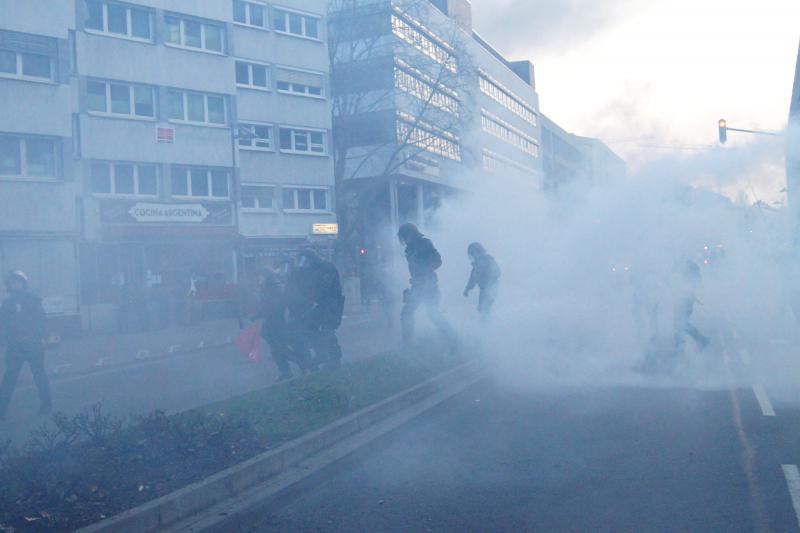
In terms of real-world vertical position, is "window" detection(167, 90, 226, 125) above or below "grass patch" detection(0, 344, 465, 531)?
above

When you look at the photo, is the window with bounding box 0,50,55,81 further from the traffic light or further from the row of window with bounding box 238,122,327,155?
the traffic light

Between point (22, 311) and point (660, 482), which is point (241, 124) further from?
point (660, 482)

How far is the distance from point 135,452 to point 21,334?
169 inches

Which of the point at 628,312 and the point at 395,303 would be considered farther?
the point at 395,303

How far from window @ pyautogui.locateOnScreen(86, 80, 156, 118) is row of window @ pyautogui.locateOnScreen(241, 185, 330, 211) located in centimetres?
624

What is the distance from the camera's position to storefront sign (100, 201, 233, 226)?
1182 inches

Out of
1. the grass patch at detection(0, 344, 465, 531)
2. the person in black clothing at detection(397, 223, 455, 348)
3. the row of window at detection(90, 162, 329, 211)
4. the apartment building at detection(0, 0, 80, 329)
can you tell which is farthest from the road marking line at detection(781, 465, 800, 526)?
the row of window at detection(90, 162, 329, 211)

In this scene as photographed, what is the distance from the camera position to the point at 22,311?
32.6 feet

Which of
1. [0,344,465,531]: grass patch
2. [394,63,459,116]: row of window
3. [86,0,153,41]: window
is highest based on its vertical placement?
[86,0,153,41]: window

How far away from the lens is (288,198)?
126 ft

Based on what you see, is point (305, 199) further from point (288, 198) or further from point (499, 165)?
point (499, 165)

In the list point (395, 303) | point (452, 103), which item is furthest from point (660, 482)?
point (452, 103)

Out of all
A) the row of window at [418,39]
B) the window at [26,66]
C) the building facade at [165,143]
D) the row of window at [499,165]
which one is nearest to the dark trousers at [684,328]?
the building facade at [165,143]

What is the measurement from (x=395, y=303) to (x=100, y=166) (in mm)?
13239
